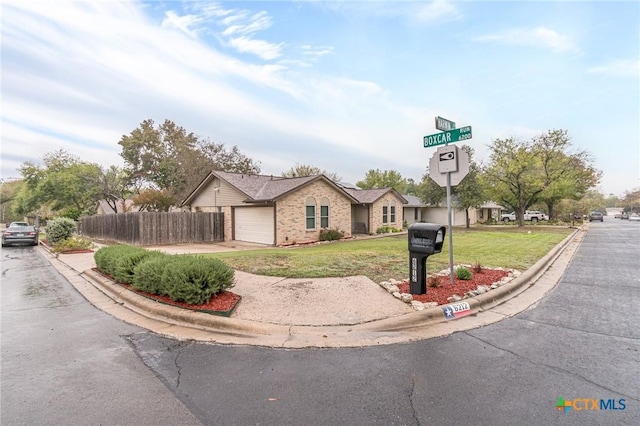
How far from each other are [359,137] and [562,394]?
81.2ft

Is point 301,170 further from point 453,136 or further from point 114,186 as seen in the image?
point 453,136

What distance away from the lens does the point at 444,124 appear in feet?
22.6

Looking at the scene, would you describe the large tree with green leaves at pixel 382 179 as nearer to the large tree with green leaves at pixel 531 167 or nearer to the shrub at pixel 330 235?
the large tree with green leaves at pixel 531 167

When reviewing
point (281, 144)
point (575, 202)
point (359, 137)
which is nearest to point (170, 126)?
point (281, 144)

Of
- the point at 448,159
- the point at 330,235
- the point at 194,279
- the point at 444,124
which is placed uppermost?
the point at 444,124

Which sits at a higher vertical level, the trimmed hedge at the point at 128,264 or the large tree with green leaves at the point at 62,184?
the large tree with green leaves at the point at 62,184

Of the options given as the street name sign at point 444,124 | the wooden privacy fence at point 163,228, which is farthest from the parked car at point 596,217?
the street name sign at point 444,124

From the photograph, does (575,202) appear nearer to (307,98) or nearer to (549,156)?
(549,156)

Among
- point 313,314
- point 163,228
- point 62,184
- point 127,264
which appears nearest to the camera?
point 313,314

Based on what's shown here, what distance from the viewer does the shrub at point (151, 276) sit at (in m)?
6.16

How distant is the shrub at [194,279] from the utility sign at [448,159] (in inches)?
194

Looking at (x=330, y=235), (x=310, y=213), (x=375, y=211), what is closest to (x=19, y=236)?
(x=310, y=213)

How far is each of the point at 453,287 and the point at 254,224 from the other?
Answer: 50.3 ft

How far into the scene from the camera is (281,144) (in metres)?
31.6
